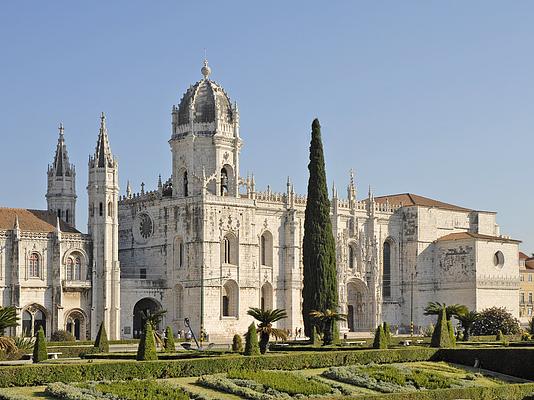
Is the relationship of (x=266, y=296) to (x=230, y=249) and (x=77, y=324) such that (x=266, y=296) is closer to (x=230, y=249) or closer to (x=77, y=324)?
(x=230, y=249)

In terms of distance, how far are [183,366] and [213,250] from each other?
4040cm

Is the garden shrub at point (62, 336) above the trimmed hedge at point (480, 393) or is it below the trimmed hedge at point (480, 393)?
above

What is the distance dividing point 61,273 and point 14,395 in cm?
3940

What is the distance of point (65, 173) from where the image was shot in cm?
7969

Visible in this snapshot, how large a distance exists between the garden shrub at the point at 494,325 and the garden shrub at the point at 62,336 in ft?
99.7

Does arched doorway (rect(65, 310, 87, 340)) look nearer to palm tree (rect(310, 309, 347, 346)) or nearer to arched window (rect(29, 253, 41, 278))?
arched window (rect(29, 253, 41, 278))

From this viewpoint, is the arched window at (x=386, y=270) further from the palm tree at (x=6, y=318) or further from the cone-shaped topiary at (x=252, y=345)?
the palm tree at (x=6, y=318)

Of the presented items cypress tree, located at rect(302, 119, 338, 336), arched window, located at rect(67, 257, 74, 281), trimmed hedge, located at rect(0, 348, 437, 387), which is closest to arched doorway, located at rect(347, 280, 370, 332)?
cypress tree, located at rect(302, 119, 338, 336)

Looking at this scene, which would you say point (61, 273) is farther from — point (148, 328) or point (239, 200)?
point (148, 328)

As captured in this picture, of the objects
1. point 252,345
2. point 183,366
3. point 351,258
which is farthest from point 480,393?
point 351,258

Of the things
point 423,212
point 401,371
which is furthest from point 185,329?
point 401,371

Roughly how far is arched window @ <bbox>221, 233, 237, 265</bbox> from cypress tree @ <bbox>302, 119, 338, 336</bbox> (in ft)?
41.6

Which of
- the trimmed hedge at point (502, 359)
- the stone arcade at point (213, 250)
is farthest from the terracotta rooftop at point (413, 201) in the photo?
the trimmed hedge at point (502, 359)

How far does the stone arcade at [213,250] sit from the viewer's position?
7506 cm
